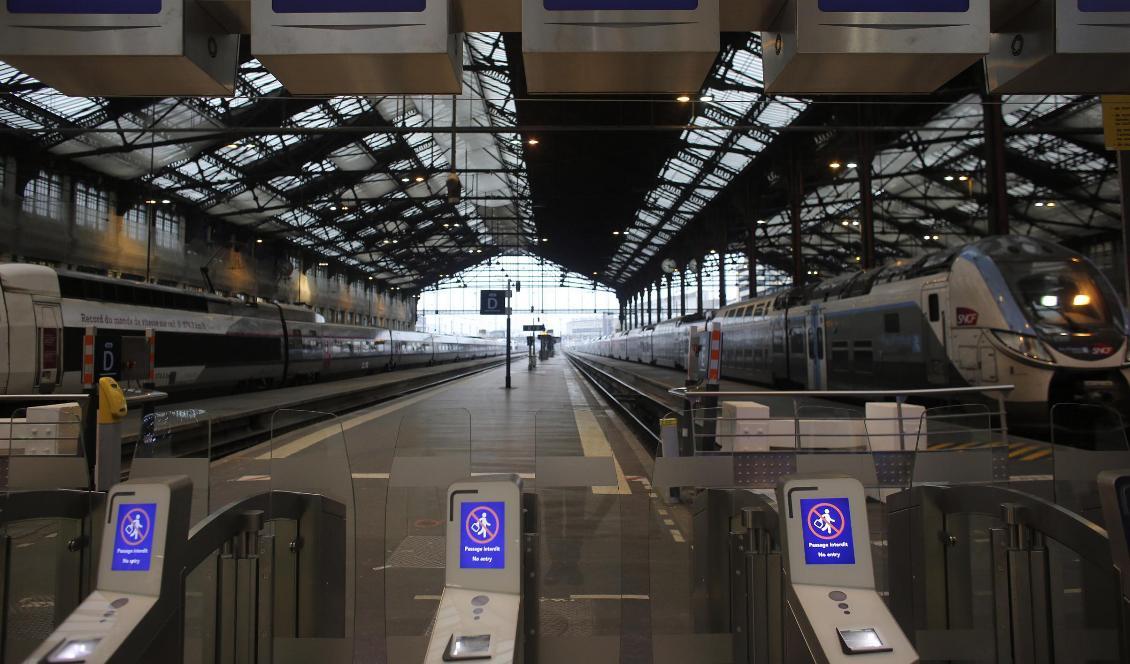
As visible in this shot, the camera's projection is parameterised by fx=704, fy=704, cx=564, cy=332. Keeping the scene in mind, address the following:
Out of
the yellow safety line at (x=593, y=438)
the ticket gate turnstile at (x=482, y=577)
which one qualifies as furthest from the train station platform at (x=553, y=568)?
the yellow safety line at (x=593, y=438)

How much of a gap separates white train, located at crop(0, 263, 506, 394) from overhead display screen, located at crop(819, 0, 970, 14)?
1224 cm

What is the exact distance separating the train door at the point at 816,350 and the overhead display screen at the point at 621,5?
49.8ft

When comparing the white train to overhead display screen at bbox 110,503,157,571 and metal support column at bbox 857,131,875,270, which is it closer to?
overhead display screen at bbox 110,503,157,571

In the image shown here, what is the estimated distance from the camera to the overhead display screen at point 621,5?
2.94m

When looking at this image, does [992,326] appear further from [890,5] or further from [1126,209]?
[890,5]

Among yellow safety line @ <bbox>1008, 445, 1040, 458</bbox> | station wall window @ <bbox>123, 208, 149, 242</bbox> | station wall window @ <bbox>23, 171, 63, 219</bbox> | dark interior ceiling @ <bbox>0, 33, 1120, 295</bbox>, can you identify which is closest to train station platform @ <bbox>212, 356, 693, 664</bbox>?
yellow safety line @ <bbox>1008, 445, 1040, 458</bbox>

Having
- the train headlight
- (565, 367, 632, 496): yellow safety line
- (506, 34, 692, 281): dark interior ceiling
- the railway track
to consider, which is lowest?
(565, 367, 632, 496): yellow safety line

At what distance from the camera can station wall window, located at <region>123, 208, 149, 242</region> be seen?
25500 mm

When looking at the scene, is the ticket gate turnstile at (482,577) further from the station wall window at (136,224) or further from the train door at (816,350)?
the station wall window at (136,224)

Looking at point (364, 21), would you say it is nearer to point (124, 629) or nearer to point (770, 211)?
point (124, 629)

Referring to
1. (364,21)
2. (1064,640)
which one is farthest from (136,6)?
(1064,640)

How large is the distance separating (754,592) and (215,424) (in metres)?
11.6

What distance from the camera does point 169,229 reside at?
28.7m

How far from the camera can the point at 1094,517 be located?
11.7ft
